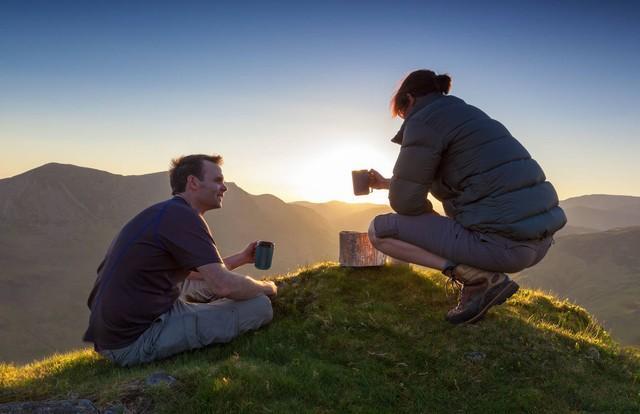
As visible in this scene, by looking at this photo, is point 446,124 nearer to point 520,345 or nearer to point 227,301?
point 520,345

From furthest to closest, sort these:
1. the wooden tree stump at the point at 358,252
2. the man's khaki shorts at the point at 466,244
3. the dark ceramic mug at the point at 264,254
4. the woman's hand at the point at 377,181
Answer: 1. the wooden tree stump at the point at 358,252
2. the woman's hand at the point at 377,181
3. the dark ceramic mug at the point at 264,254
4. the man's khaki shorts at the point at 466,244

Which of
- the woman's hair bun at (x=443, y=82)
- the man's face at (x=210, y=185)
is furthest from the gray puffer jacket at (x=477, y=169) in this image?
the man's face at (x=210, y=185)

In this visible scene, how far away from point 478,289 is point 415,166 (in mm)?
2164

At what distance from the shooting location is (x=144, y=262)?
5.86 metres

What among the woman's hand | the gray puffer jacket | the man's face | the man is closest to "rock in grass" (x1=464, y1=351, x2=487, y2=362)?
the gray puffer jacket

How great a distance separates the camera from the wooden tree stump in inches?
349

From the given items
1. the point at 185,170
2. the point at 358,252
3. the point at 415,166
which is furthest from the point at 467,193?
the point at 185,170

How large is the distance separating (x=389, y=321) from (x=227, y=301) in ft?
8.26

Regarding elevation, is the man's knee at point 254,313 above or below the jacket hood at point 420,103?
below

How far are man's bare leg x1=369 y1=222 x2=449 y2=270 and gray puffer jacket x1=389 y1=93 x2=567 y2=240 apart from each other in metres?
0.74

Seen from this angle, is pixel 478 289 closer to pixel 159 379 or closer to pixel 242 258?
pixel 242 258

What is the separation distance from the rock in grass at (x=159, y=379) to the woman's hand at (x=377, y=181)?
406 cm

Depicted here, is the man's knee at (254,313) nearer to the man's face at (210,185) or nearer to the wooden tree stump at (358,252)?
the man's face at (210,185)

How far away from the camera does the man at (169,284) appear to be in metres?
5.79
